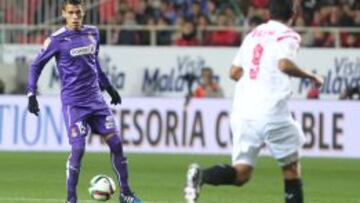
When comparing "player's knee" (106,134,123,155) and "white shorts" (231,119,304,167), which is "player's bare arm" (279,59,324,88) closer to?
"white shorts" (231,119,304,167)

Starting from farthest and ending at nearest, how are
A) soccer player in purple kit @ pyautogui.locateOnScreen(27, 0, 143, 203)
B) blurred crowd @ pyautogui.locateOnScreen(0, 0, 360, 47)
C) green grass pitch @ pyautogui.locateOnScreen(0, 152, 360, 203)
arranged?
blurred crowd @ pyautogui.locateOnScreen(0, 0, 360, 47), green grass pitch @ pyautogui.locateOnScreen(0, 152, 360, 203), soccer player in purple kit @ pyautogui.locateOnScreen(27, 0, 143, 203)

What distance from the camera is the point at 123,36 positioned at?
1000 inches

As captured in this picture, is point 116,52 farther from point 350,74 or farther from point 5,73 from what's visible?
point 350,74

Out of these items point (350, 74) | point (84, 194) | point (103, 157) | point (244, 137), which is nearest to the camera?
point (244, 137)

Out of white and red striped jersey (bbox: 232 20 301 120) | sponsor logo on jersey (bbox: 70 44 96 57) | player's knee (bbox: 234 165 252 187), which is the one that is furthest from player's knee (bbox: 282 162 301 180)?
sponsor logo on jersey (bbox: 70 44 96 57)

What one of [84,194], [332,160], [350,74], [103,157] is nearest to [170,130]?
[103,157]

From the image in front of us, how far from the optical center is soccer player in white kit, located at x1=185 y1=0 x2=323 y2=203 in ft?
33.2

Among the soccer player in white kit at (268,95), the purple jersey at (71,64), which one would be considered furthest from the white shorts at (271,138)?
the purple jersey at (71,64)

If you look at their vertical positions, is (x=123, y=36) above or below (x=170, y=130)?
above

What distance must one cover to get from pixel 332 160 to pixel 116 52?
5647 mm

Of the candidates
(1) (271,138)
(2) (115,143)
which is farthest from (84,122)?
(1) (271,138)

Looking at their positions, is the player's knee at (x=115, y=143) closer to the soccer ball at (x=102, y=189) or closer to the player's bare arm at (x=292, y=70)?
the soccer ball at (x=102, y=189)

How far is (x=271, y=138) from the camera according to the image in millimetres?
10188

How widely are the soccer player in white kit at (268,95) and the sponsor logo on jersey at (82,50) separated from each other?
2.42 meters
